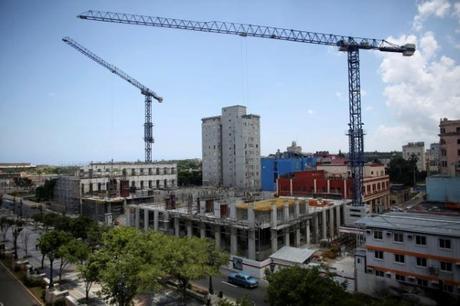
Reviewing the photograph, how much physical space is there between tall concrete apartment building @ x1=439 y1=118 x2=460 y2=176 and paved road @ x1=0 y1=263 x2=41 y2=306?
53.8 metres

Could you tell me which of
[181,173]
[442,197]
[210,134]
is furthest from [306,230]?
[181,173]

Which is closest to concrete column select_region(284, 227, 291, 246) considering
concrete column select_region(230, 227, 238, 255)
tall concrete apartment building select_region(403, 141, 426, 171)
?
concrete column select_region(230, 227, 238, 255)

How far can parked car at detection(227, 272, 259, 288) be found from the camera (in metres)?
26.2

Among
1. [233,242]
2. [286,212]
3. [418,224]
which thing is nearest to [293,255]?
[286,212]

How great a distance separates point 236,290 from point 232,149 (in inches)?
2467

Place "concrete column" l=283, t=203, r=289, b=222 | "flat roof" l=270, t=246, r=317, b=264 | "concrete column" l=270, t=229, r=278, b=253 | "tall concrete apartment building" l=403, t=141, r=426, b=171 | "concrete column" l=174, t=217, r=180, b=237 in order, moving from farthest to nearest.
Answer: "tall concrete apartment building" l=403, t=141, r=426, b=171, "concrete column" l=174, t=217, r=180, b=237, "concrete column" l=283, t=203, r=289, b=222, "concrete column" l=270, t=229, r=278, b=253, "flat roof" l=270, t=246, r=317, b=264

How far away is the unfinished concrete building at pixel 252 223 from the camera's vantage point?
30.8m

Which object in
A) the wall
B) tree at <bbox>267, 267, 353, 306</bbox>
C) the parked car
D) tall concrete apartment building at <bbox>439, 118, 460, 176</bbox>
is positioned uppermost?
tall concrete apartment building at <bbox>439, 118, 460, 176</bbox>

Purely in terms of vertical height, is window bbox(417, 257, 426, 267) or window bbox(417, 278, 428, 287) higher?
window bbox(417, 257, 426, 267)

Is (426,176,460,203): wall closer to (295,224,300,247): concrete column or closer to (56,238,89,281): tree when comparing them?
(295,224,300,247): concrete column

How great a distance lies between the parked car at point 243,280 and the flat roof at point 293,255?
317 centimetres

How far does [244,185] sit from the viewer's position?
277ft

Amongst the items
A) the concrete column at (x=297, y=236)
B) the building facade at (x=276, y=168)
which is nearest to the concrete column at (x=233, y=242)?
the concrete column at (x=297, y=236)

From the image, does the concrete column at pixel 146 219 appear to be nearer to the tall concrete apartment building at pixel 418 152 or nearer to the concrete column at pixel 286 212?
the concrete column at pixel 286 212
